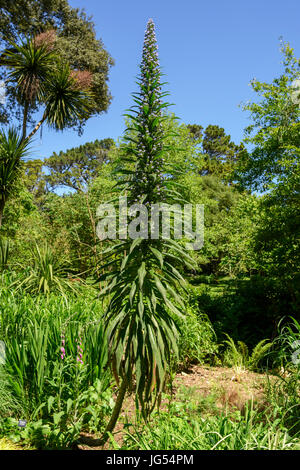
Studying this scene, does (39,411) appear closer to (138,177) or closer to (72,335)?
(72,335)

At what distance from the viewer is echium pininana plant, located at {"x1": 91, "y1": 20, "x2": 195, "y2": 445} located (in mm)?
2273

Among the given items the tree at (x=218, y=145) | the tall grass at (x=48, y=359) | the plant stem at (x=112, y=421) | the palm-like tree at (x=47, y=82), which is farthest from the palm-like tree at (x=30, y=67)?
the tree at (x=218, y=145)

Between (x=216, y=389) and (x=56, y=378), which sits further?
(x=216, y=389)

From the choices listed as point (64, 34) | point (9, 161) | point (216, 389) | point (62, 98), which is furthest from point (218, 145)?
point (216, 389)

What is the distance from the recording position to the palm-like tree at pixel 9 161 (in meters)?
7.04

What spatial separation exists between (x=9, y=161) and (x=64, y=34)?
407 inches

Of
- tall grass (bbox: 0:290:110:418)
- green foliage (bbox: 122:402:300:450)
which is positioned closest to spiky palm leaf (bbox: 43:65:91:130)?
tall grass (bbox: 0:290:110:418)

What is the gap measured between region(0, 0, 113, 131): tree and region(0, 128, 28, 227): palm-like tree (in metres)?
5.41

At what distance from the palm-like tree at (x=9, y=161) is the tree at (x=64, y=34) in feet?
17.8

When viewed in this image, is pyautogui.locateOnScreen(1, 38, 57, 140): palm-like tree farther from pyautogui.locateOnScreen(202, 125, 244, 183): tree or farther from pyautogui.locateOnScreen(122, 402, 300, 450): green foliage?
→ pyautogui.locateOnScreen(202, 125, 244, 183): tree

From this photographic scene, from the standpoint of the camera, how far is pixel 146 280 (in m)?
2.43

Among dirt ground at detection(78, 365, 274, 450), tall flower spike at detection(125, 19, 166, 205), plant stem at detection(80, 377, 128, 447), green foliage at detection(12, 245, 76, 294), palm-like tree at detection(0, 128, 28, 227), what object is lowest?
dirt ground at detection(78, 365, 274, 450)

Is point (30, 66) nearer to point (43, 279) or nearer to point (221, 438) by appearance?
point (43, 279)
